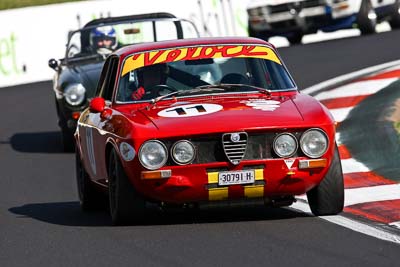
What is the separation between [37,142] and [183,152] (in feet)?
27.5

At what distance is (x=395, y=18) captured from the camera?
85.2 feet

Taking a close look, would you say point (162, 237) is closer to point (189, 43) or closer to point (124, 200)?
point (124, 200)

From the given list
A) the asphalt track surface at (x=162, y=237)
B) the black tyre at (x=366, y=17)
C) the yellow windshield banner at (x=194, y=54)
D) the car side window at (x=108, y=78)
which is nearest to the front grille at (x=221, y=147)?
the asphalt track surface at (x=162, y=237)

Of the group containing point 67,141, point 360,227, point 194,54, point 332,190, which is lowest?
point 67,141

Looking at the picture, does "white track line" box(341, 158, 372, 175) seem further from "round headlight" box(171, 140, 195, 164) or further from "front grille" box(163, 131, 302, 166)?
"round headlight" box(171, 140, 195, 164)

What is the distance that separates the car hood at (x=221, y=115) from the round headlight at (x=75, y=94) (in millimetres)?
5741

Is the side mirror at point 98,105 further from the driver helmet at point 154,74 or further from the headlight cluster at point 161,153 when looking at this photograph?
the headlight cluster at point 161,153

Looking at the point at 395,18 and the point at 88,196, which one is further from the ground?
the point at 88,196

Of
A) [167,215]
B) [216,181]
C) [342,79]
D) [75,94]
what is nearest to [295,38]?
[342,79]

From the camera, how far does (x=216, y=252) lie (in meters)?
7.36

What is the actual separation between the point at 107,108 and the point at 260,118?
1524mm

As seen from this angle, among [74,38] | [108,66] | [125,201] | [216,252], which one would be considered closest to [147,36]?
[74,38]

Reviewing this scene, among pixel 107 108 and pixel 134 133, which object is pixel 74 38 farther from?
pixel 134 133

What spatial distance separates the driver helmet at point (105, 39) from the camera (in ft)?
51.7
